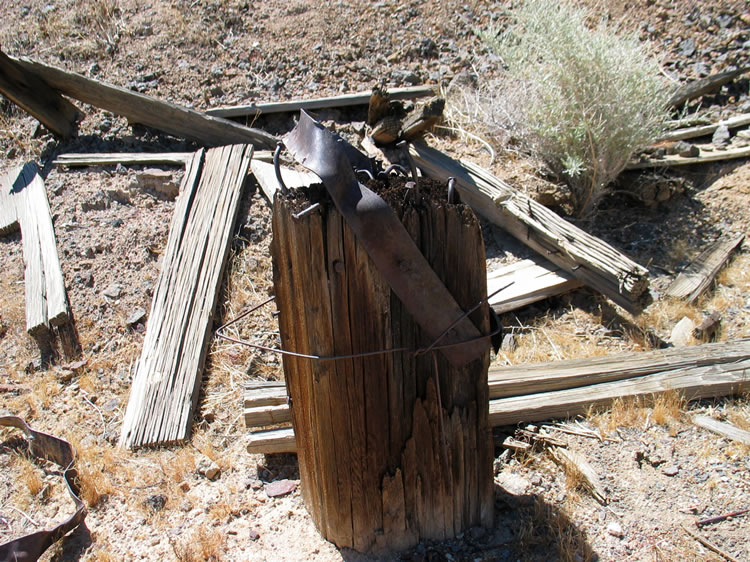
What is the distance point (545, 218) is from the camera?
516cm

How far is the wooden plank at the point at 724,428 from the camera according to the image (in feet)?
11.3

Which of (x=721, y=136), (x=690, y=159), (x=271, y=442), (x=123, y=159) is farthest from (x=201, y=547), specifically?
(x=721, y=136)

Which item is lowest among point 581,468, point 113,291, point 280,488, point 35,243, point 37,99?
point 581,468

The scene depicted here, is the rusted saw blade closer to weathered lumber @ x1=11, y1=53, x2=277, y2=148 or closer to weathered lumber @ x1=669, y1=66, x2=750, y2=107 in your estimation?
weathered lumber @ x1=11, y1=53, x2=277, y2=148

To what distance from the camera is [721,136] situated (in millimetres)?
6367

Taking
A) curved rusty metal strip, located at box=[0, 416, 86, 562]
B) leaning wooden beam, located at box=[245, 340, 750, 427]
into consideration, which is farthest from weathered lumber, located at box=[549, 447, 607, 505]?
curved rusty metal strip, located at box=[0, 416, 86, 562]

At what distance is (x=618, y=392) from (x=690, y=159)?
3.36 metres

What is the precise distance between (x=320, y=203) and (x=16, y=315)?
12.2 ft

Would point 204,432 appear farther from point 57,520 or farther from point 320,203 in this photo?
point 320,203

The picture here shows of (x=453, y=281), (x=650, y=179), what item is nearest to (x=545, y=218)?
(x=650, y=179)

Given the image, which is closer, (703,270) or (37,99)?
(703,270)

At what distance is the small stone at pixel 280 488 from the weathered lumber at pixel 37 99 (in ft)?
15.0

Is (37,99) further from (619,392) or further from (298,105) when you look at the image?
(619,392)

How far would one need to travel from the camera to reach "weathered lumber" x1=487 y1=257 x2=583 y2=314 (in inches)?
193
